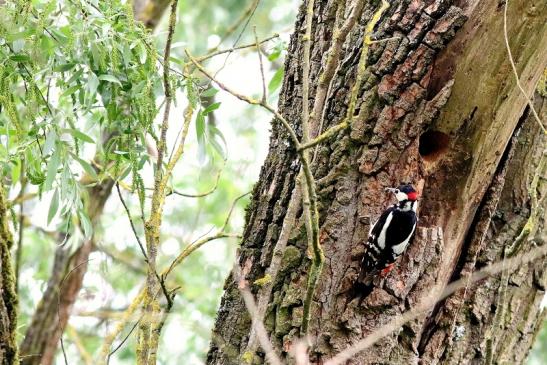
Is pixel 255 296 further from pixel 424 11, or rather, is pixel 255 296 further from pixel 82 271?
pixel 82 271

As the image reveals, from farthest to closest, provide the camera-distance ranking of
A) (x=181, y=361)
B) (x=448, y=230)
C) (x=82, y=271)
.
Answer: (x=181, y=361) → (x=82, y=271) → (x=448, y=230)

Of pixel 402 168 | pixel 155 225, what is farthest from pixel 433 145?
pixel 155 225

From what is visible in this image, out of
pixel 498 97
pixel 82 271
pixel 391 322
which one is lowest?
pixel 391 322

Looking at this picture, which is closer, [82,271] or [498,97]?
[498,97]

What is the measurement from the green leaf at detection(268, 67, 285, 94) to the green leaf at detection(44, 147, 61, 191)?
4.11ft

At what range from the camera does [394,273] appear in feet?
8.84

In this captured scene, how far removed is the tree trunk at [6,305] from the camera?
2.40 meters

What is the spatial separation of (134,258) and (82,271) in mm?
2303

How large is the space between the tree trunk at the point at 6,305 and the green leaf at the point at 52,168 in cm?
15

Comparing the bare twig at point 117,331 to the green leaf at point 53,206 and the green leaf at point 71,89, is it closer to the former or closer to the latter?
the green leaf at point 53,206

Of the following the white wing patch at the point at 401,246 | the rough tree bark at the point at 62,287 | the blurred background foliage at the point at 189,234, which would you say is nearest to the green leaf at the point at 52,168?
the white wing patch at the point at 401,246

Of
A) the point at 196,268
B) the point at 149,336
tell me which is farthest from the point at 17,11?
the point at 196,268

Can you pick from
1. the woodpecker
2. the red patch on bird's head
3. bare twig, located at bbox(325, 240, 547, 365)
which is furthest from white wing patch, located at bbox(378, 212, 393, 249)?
bare twig, located at bbox(325, 240, 547, 365)

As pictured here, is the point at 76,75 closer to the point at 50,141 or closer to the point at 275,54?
the point at 50,141
